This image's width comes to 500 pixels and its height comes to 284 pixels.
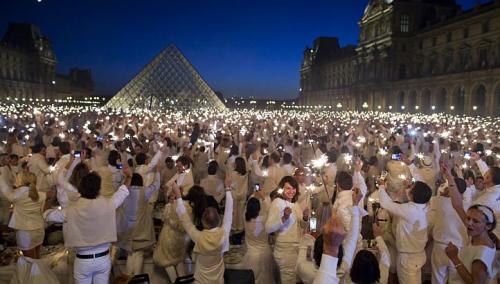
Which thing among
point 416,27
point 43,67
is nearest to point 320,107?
point 416,27

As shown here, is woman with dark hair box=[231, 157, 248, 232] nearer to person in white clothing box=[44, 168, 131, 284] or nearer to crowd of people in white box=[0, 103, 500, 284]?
crowd of people in white box=[0, 103, 500, 284]

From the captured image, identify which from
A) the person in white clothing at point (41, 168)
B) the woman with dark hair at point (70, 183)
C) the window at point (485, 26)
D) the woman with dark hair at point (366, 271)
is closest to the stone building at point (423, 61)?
the window at point (485, 26)

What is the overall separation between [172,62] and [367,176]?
39887mm

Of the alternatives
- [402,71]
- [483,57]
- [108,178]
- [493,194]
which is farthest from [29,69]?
[493,194]

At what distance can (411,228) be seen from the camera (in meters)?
5.09

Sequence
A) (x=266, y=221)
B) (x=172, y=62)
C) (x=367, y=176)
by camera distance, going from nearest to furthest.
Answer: (x=266, y=221) < (x=367, y=176) < (x=172, y=62)

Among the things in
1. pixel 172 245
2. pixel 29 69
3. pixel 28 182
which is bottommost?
pixel 172 245

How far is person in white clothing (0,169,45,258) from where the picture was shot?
5340 mm

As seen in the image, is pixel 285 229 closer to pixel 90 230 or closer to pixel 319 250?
pixel 319 250

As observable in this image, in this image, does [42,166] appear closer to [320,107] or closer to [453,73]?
[453,73]

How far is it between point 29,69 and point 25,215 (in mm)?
86903

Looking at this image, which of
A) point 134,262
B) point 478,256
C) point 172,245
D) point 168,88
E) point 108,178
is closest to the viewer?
point 478,256

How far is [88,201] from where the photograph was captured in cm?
433

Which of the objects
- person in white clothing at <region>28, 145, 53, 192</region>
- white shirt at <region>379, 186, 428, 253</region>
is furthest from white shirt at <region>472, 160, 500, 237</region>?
person in white clothing at <region>28, 145, 53, 192</region>
